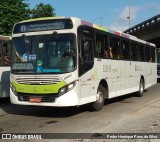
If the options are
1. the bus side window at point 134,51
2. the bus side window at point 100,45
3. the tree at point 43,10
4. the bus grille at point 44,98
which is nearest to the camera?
the bus grille at point 44,98

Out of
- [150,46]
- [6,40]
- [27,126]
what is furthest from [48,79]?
[150,46]

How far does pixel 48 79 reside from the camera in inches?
451

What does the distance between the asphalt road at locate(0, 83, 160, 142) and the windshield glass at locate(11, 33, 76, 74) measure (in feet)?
4.88

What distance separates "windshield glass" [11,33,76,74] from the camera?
11.4 meters

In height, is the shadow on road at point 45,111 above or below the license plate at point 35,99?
below

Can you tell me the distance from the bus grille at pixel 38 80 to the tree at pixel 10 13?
20.3 meters

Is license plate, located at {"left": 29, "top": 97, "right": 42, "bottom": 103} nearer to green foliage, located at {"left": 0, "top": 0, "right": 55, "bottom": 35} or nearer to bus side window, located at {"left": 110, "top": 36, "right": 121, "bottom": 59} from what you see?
bus side window, located at {"left": 110, "top": 36, "right": 121, "bottom": 59}

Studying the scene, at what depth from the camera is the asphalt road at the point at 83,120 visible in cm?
981

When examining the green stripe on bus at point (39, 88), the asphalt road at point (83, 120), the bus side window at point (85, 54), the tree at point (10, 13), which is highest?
the tree at point (10, 13)

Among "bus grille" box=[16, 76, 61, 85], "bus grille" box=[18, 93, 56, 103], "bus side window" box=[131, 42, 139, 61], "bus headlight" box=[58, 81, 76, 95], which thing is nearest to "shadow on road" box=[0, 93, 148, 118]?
"bus grille" box=[18, 93, 56, 103]

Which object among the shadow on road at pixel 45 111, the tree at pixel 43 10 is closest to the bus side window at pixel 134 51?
the shadow on road at pixel 45 111

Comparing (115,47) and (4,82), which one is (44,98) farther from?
(115,47)

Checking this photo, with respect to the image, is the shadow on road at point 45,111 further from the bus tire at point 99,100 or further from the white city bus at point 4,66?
the white city bus at point 4,66

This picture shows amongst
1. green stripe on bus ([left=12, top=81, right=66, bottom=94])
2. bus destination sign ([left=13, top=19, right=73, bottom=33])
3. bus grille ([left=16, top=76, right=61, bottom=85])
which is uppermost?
bus destination sign ([left=13, top=19, right=73, bottom=33])
